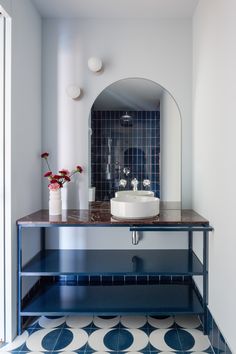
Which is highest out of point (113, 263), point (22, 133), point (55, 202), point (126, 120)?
point (126, 120)

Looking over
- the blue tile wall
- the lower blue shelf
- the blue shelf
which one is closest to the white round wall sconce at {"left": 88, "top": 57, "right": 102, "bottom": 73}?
the blue tile wall

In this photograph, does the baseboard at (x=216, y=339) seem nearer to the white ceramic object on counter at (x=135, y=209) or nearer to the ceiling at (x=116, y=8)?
the white ceramic object on counter at (x=135, y=209)

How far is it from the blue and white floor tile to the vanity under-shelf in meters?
0.14

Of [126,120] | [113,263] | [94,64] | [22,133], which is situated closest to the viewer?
[22,133]

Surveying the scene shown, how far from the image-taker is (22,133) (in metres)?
2.11

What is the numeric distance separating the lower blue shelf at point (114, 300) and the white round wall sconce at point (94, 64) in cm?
191

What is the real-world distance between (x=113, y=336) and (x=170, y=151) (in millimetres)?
1553

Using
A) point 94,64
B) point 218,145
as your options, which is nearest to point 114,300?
point 218,145

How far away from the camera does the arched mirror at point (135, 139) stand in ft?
8.17

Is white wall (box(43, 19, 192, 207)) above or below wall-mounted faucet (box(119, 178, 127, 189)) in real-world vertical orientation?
above

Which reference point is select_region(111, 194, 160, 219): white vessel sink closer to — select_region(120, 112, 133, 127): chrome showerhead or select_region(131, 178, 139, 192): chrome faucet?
select_region(131, 178, 139, 192): chrome faucet

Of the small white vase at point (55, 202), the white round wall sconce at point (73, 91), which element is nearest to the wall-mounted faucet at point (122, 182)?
the small white vase at point (55, 202)

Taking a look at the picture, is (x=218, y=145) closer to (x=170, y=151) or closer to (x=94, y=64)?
(x=170, y=151)

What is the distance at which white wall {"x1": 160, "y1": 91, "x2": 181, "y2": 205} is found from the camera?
2494 millimetres
